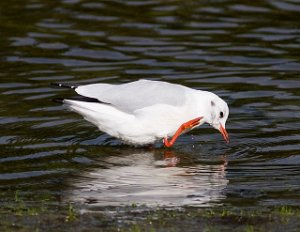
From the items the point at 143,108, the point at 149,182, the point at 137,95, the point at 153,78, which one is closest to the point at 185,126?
the point at 143,108

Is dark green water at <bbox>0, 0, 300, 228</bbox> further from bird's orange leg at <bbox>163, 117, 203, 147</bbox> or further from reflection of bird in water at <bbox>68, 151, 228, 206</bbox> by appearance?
bird's orange leg at <bbox>163, 117, 203, 147</bbox>

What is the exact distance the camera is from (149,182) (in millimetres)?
11125

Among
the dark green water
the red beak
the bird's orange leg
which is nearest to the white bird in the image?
the bird's orange leg

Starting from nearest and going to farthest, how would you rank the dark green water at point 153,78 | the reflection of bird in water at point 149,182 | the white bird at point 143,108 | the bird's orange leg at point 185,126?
the reflection of bird in water at point 149,182 < the dark green water at point 153,78 < the white bird at point 143,108 < the bird's orange leg at point 185,126

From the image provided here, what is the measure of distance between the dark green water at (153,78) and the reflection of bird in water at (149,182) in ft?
0.05

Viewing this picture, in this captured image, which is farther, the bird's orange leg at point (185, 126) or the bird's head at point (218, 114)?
the bird's head at point (218, 114)

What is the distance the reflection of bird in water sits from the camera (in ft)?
33.5

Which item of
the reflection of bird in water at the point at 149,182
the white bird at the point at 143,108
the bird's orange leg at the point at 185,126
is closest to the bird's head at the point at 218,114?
the white bird at the point at 143,108

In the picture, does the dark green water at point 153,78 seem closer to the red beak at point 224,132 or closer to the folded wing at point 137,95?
the red beak at point 224,132

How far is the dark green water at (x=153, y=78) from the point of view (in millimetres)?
10836

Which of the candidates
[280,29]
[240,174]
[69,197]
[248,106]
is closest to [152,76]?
[248,106]

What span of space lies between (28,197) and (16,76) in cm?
618

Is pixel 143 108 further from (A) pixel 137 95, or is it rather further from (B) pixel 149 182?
(B) pixel 149 182

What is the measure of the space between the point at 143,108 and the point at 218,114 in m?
0.99
